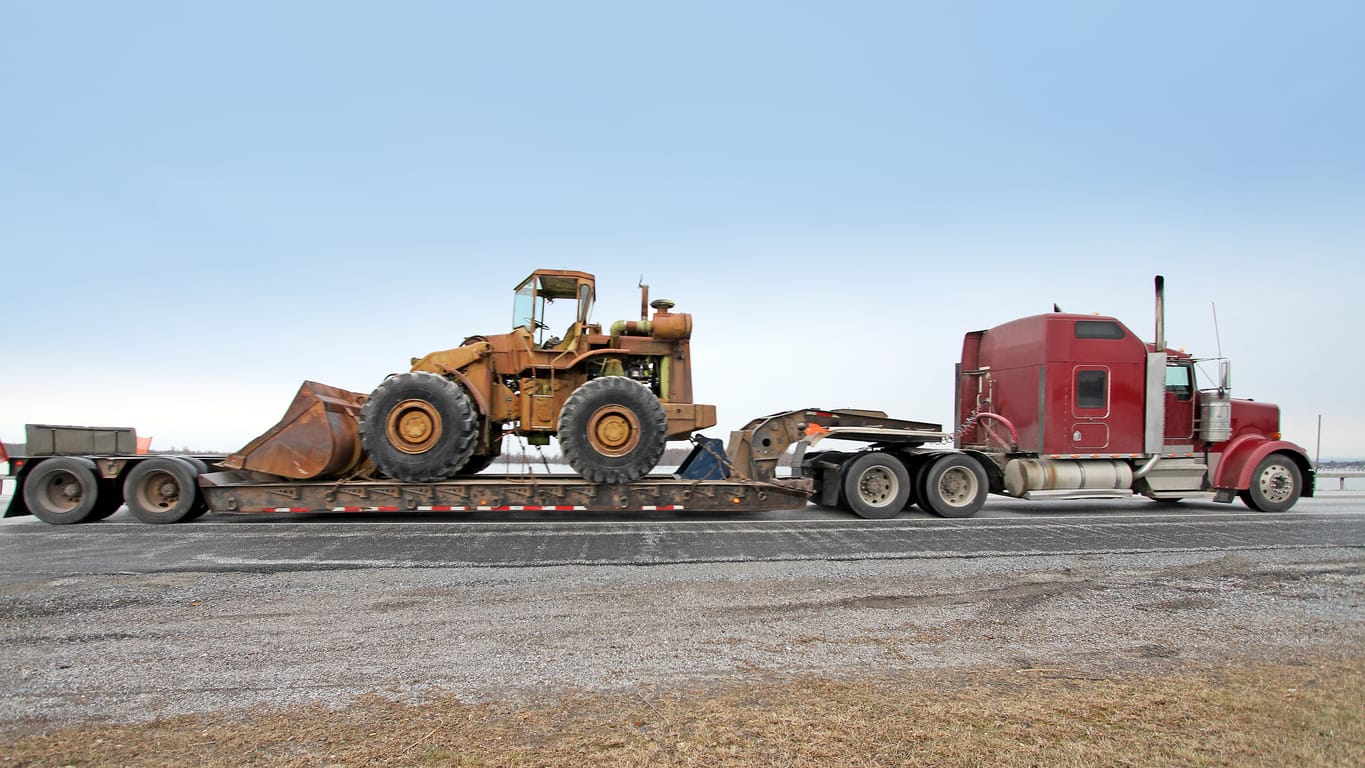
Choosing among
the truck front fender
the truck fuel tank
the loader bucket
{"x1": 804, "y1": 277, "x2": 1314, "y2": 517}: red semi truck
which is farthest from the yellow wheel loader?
the truck front fender

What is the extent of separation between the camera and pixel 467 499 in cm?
953

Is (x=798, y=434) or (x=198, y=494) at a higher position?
(x=798, y=434)

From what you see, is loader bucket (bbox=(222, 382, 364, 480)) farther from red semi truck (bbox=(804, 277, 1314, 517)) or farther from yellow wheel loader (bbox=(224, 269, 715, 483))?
red semi truck (bbox=(804, 277, 1314, 517))

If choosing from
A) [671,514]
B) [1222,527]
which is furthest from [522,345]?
[1222,527]

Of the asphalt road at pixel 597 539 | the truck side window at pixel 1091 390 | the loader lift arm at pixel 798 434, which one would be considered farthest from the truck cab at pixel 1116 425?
the loader lift arm at pixel 798 434

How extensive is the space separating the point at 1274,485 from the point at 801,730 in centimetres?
1276

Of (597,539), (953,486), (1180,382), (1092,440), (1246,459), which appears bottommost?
(597,539)

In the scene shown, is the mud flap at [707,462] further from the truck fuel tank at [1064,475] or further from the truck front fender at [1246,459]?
the truck front fender at [1246,459]

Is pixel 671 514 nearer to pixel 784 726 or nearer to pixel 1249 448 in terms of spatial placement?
pixel 784 726

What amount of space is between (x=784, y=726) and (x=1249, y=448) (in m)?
12.6

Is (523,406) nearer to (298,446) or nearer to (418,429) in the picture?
(418,429)

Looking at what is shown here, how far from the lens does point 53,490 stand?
9648mm

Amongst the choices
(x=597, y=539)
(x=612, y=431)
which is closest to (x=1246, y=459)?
(x=612, y=431)

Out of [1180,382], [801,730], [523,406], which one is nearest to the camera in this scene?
[801,730]
